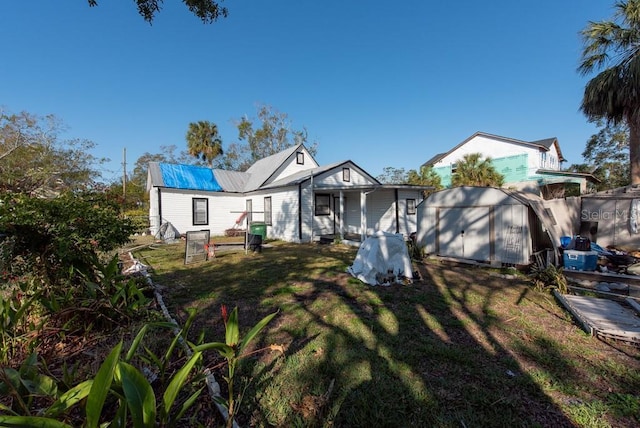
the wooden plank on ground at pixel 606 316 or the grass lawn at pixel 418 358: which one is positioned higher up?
the wooden plank on ground at pixel 606 316

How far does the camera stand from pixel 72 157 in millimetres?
22562

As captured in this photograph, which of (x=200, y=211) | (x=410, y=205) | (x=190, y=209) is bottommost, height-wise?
(x=200, y=211)

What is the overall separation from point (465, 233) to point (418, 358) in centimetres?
618

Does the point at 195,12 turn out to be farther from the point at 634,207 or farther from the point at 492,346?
the point at 634,207

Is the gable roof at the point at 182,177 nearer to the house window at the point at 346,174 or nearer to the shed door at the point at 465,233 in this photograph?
the house window at the point at 346,174

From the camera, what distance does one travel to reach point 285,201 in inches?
544

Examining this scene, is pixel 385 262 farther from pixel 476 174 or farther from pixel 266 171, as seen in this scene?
pixel 476 174

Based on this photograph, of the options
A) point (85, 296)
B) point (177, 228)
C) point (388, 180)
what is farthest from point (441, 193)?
point (388, 180)

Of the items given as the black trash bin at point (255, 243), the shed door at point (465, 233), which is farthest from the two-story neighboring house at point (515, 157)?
Result: the black trash bin at point (255, 243)

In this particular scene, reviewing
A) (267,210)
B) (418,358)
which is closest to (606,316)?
(418,358)

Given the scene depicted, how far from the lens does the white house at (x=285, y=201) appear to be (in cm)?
1333

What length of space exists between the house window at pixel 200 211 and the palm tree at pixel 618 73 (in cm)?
2013

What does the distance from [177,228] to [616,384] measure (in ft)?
54.3

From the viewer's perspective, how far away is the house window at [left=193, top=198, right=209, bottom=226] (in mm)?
15578
